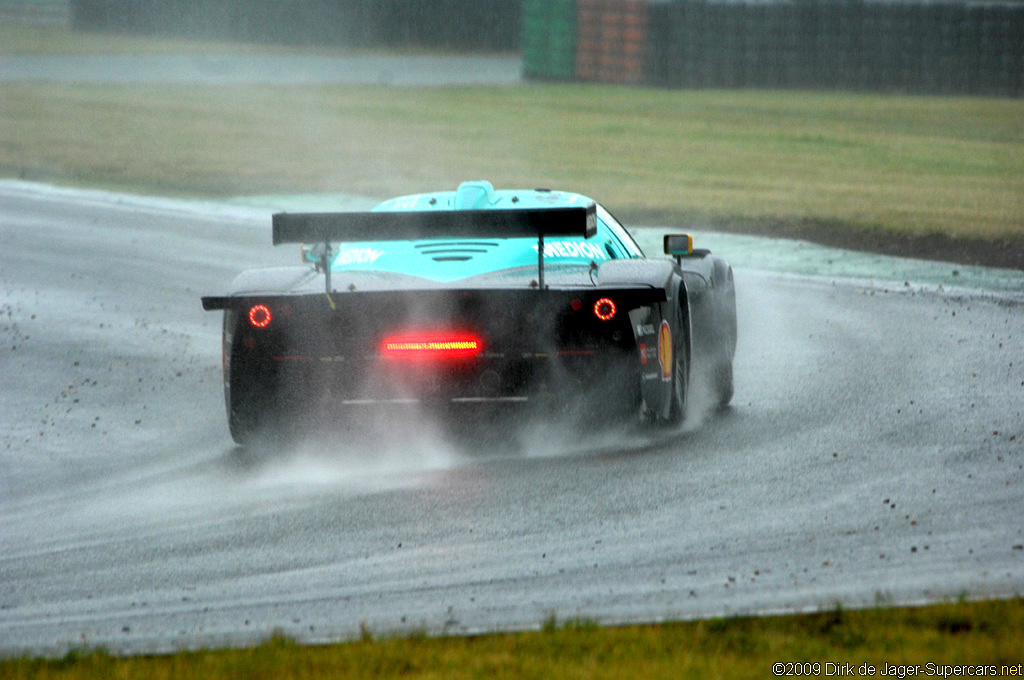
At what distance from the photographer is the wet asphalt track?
4.95m

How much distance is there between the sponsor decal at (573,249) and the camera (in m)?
7.61

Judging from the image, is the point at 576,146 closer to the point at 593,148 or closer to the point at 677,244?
the point at 593,148

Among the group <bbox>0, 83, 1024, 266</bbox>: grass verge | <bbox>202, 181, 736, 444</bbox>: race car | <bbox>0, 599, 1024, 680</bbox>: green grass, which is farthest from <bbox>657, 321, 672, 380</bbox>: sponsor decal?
<bbox>0, 83, 1024, 266</bbox>: grass verge

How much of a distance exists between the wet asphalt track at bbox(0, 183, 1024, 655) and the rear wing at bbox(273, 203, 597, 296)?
3.01 ft

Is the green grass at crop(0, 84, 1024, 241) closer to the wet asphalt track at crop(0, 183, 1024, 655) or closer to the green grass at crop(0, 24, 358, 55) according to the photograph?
the green grass at crop(0, 24, 358, 55)

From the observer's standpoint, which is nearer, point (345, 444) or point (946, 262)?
point (345, 444)

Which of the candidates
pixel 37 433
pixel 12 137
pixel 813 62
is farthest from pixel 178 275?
pixel 813 62

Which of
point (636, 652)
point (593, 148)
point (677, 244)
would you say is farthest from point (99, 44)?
point (636, 652)

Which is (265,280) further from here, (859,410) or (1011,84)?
(1011,84)

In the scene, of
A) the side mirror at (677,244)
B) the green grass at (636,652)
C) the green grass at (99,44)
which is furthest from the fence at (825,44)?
the green grass at (636,652)

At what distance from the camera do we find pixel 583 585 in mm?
5094

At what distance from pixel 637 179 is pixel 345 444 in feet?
54.4

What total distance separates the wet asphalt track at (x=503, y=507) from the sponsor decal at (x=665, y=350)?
1.19 ft

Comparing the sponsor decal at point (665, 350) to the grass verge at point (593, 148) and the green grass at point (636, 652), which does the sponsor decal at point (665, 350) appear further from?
the grass verge at point (593, 148)
